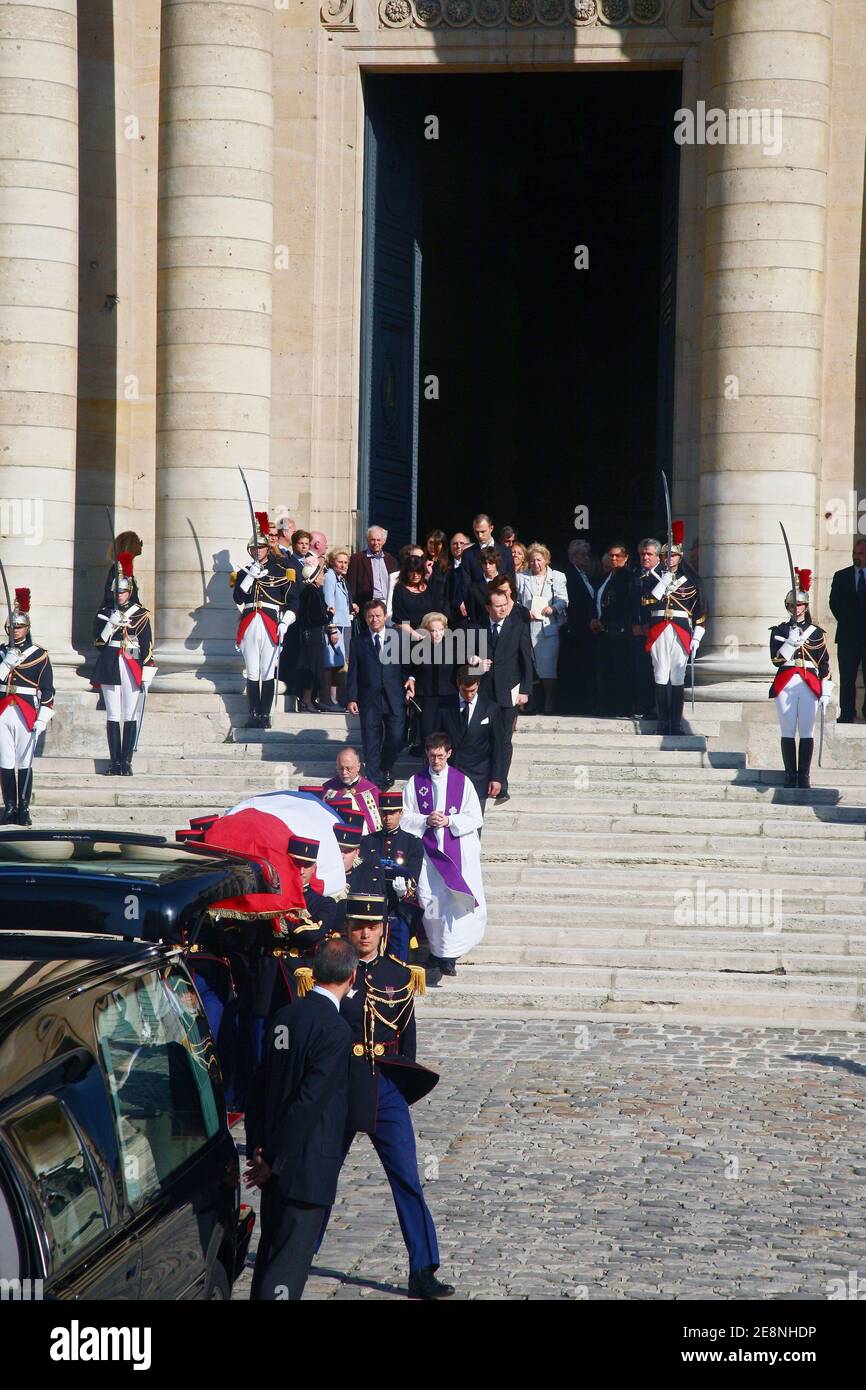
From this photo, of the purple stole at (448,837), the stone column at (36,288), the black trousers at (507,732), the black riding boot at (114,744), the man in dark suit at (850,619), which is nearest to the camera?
the purple stole at (448,837)

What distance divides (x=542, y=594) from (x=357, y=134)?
6.62 m

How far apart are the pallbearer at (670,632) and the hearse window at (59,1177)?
13.5 m

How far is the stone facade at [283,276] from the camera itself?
18.9 meters

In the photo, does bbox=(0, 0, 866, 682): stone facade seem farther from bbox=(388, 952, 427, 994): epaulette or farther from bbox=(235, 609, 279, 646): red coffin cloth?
bbox=(388, 952, 427, 994): epaulette

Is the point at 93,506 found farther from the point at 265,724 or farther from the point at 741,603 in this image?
the point at 741,603

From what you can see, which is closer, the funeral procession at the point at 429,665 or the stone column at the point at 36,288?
the funeral procession at the point at 429,665

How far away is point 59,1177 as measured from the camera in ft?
15.1

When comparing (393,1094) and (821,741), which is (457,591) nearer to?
(821,741)

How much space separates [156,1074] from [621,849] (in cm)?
1019

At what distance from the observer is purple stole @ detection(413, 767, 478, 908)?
13516 mm

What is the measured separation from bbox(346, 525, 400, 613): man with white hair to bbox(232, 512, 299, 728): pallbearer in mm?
973

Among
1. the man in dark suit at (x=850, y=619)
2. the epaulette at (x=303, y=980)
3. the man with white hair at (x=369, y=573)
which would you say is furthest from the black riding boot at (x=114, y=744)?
the epaulette at (x=303, y=980)

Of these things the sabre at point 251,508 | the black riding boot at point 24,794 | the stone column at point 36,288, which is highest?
the stone column at point 36,288

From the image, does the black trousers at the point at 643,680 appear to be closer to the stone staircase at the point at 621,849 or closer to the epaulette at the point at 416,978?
the stone staircase at the point at 621,849
